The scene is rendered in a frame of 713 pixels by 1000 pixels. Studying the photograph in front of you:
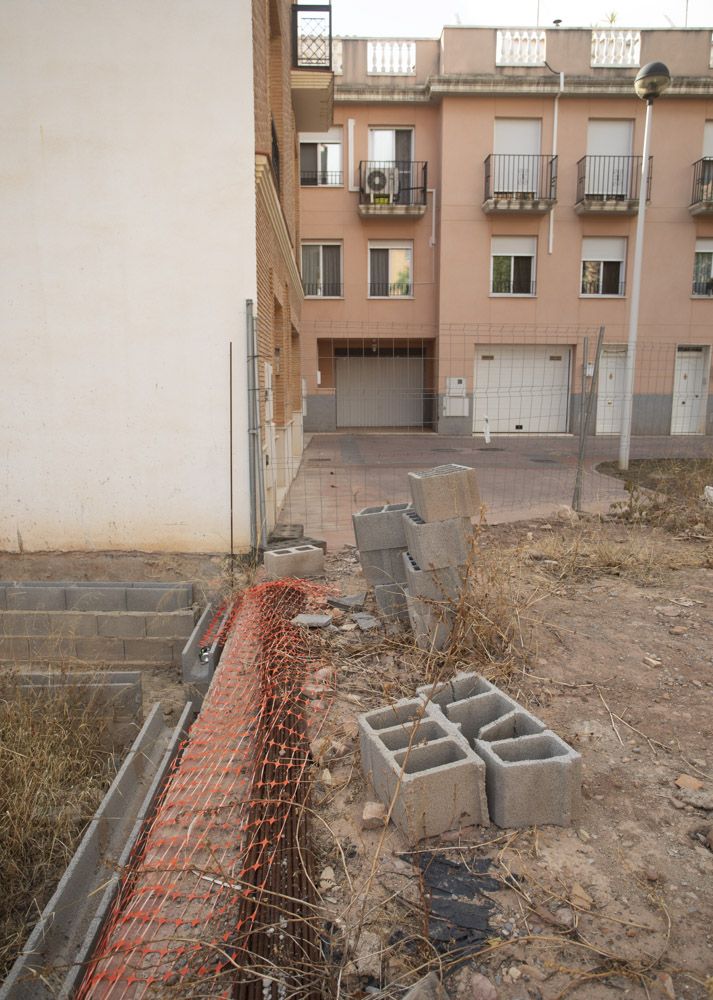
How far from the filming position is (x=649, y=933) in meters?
2.13

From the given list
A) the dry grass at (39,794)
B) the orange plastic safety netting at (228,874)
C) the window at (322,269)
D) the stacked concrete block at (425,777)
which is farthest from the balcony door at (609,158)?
the stacked concrete block at (425,777)

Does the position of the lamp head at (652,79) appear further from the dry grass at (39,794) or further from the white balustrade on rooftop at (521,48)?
the dry grass at (39,794)

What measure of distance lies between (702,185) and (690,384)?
5.76 metres

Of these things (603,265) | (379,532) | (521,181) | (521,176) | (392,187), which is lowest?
(379,532)

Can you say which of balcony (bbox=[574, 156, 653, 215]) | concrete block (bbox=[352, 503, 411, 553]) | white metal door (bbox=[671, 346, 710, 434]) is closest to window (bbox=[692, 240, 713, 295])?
white metal door (bbox=[671, 346, 710, 434])

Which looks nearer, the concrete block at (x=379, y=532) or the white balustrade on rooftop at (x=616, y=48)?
Result: the concrete block at (x=379, y=532)

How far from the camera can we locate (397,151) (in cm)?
2131

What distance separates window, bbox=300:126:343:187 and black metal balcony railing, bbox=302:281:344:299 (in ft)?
9.63

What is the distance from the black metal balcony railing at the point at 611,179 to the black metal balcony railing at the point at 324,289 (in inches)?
297

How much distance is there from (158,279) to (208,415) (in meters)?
1.37

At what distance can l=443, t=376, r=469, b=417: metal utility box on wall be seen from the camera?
20.5m

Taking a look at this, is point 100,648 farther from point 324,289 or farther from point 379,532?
point 324,289

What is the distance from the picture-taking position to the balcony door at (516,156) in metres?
20.2

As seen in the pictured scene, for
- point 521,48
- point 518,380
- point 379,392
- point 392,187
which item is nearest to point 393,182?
point 392,187
